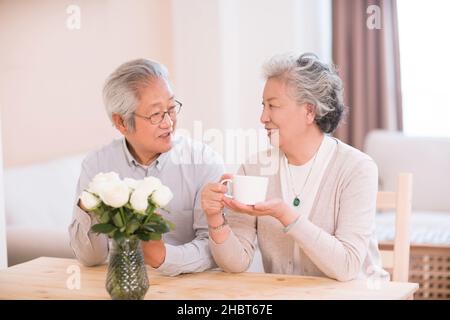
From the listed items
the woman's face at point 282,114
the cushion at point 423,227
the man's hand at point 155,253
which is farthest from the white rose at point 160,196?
the cushion at point 423,227

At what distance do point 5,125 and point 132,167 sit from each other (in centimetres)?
187

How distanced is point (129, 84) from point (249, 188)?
52cm

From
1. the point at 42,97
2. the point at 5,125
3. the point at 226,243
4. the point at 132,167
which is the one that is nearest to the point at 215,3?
the point at 42,97

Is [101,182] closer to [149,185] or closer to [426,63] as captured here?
[149,185]

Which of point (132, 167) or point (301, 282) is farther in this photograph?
point (132, 167)

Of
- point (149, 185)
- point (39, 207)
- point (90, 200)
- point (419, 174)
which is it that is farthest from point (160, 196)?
point (419, 174)

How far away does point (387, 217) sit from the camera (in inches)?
154

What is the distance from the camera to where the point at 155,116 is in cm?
205

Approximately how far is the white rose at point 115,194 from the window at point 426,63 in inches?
128

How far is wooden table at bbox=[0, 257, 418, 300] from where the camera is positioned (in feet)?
5.52

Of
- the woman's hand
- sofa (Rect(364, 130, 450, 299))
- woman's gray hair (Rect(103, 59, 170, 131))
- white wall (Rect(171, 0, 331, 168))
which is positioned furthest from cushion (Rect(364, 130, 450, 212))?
the woman's hand

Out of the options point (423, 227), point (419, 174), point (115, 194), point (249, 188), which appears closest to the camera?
point (115, 194)

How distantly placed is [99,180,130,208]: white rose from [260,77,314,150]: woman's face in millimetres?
539

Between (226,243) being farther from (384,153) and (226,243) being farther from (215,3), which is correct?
(384,153)
